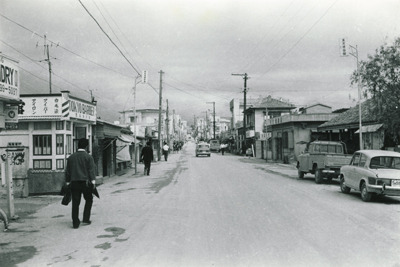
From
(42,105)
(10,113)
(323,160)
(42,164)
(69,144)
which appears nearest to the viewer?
(10,113)

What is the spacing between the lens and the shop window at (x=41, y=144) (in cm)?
1586

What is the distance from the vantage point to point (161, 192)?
15039 mm

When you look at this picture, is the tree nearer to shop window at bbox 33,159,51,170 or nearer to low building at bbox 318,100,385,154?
low building at bbox 318,100,385,154

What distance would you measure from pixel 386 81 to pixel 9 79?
14530 millimetres

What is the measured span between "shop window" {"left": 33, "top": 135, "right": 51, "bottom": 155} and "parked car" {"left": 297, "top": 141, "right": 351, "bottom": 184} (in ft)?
37.5

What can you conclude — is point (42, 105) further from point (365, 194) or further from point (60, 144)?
point (365, 194)


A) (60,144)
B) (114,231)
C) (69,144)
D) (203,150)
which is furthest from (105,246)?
(203,150)

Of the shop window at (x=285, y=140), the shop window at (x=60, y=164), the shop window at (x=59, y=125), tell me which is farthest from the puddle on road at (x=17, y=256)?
the shop window at (x=285, y=140)

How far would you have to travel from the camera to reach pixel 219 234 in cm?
766

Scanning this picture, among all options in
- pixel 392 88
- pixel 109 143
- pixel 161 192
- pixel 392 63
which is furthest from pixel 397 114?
pixel 109 143

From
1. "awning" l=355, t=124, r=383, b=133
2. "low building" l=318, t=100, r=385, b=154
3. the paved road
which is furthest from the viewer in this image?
"low building" l=318, t=100, r=385, b=154

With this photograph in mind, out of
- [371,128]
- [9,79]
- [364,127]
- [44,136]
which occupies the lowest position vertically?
[44,136]

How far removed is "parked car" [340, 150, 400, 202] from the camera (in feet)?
39.0

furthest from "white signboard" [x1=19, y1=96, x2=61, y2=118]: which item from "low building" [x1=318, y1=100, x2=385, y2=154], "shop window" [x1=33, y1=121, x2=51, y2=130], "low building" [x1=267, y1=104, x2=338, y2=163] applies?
"low building" [x1=267, y1=104, x2=338, y2=163]
